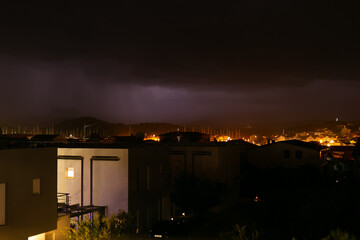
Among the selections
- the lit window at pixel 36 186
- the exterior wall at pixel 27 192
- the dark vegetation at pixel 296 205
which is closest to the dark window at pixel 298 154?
the dark vegetation at pixel 296 205

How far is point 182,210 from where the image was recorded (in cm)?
2952

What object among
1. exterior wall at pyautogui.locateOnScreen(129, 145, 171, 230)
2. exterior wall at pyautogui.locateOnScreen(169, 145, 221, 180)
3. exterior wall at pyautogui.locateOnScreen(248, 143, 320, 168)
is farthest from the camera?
exterior wall at pyautogui.locateOnScreen(248, 143, 320, 168)

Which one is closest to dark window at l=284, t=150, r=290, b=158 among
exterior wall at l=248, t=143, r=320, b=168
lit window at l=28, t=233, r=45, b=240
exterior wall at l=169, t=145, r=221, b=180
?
exterior wall at l=248, t=143, r=320, b=168

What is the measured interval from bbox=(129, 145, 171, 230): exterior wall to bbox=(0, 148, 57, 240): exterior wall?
27.0 feet

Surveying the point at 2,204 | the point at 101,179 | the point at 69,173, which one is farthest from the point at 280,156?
the point at 2,204

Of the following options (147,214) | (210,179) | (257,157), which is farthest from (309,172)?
(147,214)

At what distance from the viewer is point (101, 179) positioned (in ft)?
74.2

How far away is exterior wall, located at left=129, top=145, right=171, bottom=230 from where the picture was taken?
23.1 metres

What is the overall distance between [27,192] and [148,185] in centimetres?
1213

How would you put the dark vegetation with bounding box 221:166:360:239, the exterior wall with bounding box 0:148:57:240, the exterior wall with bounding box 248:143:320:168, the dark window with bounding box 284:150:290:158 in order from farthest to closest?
the dark window with bounding box 284:150:290:158 → the exterior wall with bounding box 248:143:320:168 → the dark vegetation with bounding box 221:166:360:239 → the exterior wall with bounding box 0:148:57:240

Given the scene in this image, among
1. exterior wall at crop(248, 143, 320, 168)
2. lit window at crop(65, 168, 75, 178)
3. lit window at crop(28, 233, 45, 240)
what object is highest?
exterior wall at crop(248, 143, 320, 168)

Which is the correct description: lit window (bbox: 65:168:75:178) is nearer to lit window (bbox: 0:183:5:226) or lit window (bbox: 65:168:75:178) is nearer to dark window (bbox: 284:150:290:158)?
lit window (bbox: 0:183:5:226)

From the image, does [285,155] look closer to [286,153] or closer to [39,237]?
[286,153]

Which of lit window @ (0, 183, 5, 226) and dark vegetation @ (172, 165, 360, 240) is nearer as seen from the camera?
lit window @ (0, 183, 5, 226)
